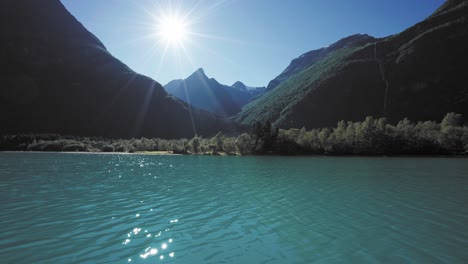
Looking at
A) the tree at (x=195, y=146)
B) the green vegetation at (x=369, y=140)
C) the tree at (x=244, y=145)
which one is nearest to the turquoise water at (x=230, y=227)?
the green vegetation at (x=369, y=140)

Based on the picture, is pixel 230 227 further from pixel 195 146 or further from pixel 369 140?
pixel 195 146

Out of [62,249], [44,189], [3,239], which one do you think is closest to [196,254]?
[62,249]

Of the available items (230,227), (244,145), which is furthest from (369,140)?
(230,227)

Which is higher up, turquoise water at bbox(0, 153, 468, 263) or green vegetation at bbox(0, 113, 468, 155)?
green vegetation at bbox(0, 113, 468, 155)

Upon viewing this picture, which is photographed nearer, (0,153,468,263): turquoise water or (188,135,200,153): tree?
(0,153,468,263): turquoise water

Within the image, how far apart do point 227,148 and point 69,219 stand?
15561 centimetres

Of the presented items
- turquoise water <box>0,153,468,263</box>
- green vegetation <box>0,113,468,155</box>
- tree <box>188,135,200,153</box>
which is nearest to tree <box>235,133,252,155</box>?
green vegetation <box>0,113,468,155</box>

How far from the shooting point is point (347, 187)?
38594mm

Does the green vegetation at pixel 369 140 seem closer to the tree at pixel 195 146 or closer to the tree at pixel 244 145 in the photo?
the tree at pixel 244 145

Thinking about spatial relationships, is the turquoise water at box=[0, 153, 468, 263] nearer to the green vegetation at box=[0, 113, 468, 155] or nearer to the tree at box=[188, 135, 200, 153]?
the green vegetation at box=[0, 113, 468, 155]

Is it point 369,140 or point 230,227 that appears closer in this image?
point 230,227

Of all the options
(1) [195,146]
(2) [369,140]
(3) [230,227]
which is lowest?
(3) [230,227]

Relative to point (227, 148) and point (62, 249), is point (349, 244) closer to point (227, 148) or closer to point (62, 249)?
point (62, 249)

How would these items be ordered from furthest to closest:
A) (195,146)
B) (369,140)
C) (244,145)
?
(195,146), (244,145), (369,140)
